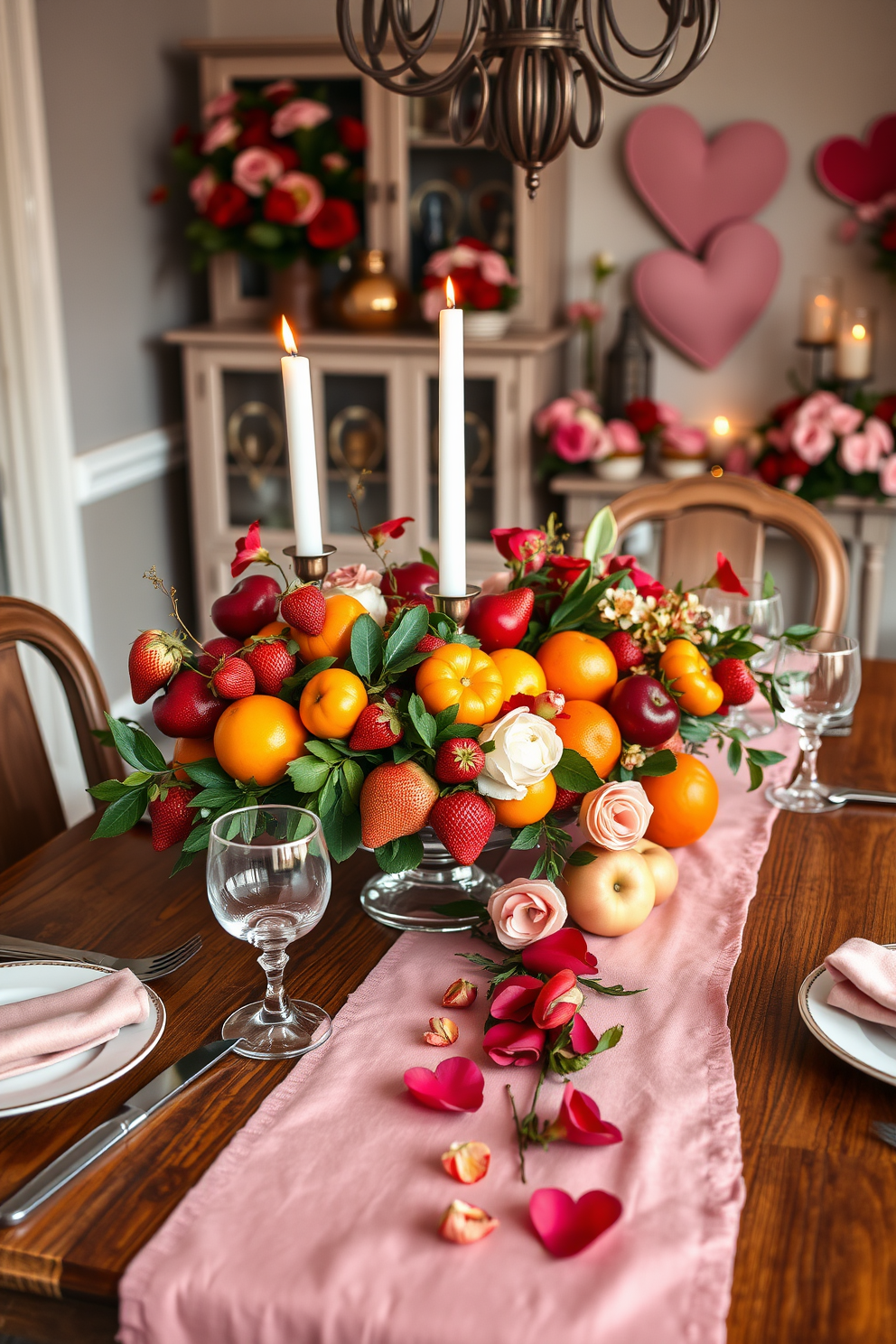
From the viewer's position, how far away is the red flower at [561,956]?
0.84 metres

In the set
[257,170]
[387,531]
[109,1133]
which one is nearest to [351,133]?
[257,170]

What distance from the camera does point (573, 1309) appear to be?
590 millimetres

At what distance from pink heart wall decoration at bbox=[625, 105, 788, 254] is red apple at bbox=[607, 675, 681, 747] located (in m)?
2.21

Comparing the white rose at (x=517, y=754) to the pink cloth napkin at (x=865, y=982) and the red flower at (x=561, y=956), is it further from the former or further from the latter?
the pink cloth napkin at (x=865, y=982)

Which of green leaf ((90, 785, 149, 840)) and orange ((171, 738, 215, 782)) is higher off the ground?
orange ((171, 738, 215, 782))

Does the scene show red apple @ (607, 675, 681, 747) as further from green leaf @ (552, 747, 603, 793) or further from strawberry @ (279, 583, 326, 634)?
strawberry @ (279, 583, 326, 634)

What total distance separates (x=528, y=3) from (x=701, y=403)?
219 cm

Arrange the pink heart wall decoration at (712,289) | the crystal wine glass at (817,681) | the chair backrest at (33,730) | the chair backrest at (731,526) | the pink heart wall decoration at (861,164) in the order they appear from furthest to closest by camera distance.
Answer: the pink heart wall decoration at (712,289)
the pink heart wall decoration at (861,164)
the chair backrest at (731,526)
the chair backrest at (33,730)
the crystal wine glass at (817,681)

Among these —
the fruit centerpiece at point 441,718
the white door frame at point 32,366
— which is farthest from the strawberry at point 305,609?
→ the white door frame at point 32,366

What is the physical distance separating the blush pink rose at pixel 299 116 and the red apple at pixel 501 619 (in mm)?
2136

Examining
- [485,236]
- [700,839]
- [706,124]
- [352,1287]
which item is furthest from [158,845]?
[706,124]

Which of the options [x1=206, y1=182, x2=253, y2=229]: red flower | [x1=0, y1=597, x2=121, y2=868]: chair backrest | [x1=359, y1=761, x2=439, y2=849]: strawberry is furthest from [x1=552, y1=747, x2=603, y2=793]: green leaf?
[x1=206, y1=182, x2=253, y2=229]: red flower

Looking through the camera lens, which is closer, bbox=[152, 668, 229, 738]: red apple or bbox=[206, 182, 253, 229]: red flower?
bbox=[152, 668, 229, 738]: red apple

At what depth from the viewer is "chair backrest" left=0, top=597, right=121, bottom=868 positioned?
132 centimetres
